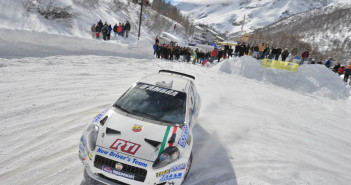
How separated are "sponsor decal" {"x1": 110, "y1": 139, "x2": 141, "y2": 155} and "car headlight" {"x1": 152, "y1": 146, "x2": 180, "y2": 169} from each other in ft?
1.19

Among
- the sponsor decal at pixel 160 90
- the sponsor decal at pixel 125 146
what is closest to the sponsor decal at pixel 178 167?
the sponsor decal at pixel 125 146

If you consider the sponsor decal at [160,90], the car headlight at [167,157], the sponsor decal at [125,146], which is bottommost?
the car headlight at [167,157]

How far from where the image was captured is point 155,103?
13.9ft

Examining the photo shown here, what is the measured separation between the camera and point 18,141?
4.34m

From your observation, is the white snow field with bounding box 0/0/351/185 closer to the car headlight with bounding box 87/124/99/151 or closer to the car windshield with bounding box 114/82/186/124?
the car headlight with bounding box 87/124/99/151

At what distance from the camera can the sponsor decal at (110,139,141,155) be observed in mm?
3121

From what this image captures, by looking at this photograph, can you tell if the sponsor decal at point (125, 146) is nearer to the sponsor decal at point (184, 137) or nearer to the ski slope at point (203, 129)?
the sponsor decal at point (184, 137)

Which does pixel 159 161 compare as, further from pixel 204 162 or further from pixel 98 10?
pixel 98 10

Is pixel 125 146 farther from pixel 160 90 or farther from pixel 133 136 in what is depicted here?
pixel 160 90

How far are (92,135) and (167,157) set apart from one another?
126 centimetres

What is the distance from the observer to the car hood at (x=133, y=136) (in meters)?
3.15

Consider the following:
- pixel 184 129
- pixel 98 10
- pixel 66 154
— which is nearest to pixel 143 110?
pixel 184 129

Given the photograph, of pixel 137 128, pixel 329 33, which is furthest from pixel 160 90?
pixel 329 33

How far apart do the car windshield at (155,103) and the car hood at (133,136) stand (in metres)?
0.26
